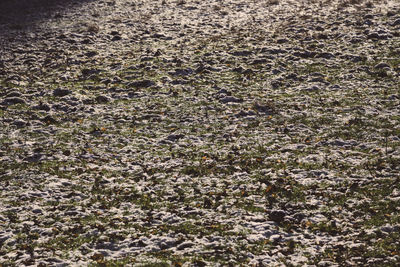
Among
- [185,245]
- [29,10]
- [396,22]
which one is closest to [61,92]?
[185,245]

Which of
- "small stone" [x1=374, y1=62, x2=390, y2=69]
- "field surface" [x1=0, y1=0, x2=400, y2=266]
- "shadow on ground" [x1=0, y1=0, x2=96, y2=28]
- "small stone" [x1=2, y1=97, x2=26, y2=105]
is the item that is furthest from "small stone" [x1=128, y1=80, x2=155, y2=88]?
"shadow on ground" [x1=0, y1=0, x2=96, y2=28]

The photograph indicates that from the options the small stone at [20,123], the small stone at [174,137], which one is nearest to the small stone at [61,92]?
the small stone at [20,123]

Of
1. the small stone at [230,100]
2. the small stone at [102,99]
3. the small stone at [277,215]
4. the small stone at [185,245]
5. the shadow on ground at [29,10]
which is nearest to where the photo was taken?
the small stone at [185,245]

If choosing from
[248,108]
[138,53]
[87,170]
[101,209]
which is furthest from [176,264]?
[138,53]

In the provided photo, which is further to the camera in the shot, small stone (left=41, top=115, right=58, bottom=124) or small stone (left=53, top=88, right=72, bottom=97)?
small stone (left=53, top=88, right=72, bottom=97)

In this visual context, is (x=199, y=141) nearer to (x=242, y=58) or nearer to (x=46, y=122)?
(x=46, y=122)

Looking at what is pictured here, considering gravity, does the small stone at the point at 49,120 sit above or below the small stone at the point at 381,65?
below

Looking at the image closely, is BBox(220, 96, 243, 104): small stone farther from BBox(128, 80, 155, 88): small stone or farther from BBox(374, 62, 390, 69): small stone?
BBox(374, 62, 390, 69): small stone

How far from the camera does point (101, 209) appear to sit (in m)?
12.4

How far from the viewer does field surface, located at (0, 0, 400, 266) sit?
10.8m

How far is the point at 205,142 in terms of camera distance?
1588 cm

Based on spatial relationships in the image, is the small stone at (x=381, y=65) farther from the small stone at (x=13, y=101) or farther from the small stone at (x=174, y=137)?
the small stone at (x=13, y=101)

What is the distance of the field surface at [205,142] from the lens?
10750 mm

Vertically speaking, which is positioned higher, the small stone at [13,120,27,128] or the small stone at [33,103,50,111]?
the small stone at [33,103,50,111]
